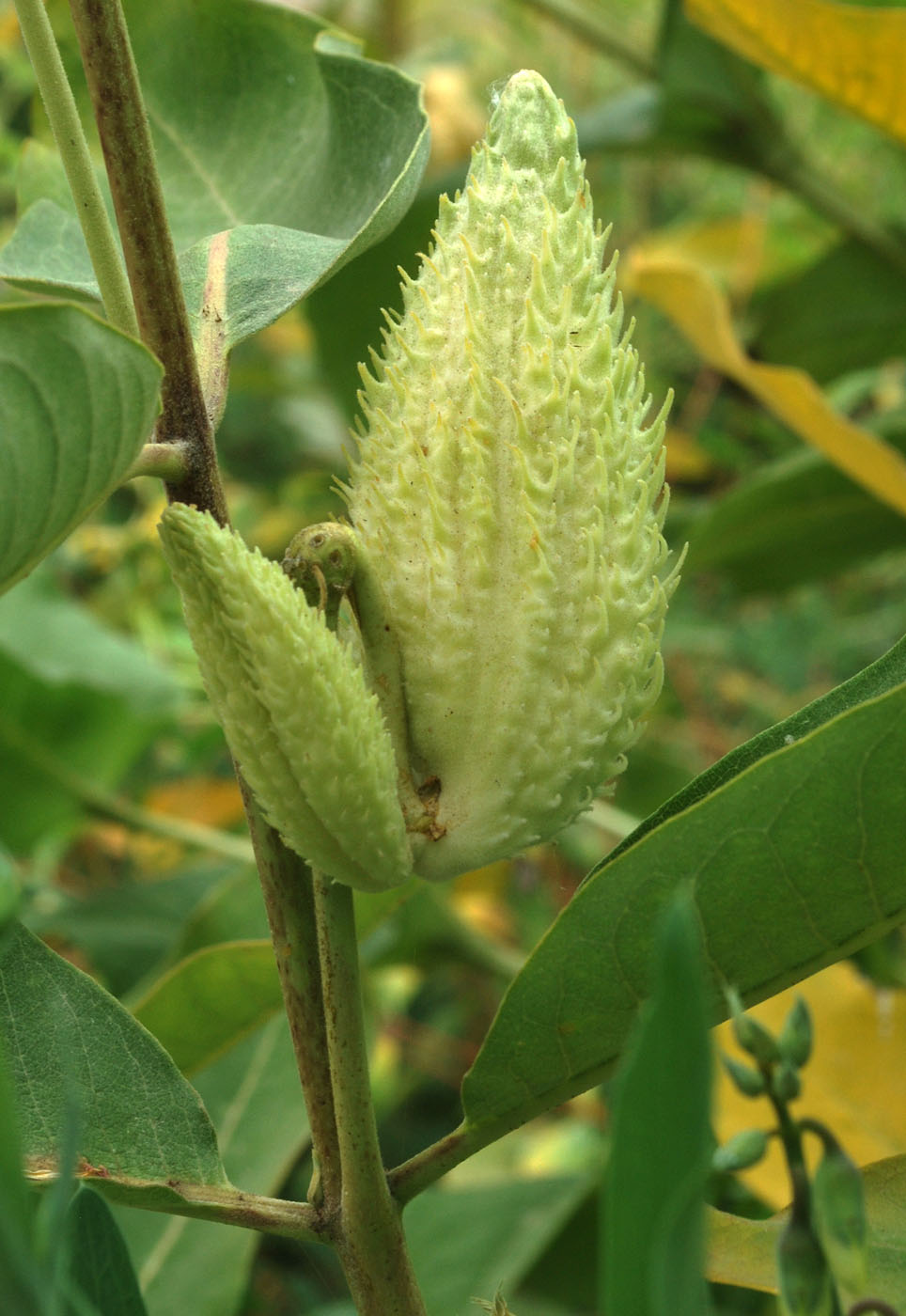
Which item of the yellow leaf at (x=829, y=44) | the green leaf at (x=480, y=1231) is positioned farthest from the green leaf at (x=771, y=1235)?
the yellow leaf at (x=829, y=44)

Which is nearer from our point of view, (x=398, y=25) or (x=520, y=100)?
(x=520, y=100)

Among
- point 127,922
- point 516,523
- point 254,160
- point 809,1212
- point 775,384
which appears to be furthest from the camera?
point 127,922

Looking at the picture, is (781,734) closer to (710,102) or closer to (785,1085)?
(785,1085)

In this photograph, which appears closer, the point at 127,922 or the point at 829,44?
the point at 829,44

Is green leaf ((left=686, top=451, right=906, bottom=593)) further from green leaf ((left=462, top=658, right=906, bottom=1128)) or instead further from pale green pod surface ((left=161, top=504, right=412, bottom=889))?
pale green pod surface ((left=161, top=504, right=412, bottom=889))

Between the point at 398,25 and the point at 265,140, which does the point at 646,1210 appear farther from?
the point at 398,25

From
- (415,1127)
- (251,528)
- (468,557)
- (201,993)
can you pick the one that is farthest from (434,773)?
(251,528)

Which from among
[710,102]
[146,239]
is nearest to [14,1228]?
[146,239]
